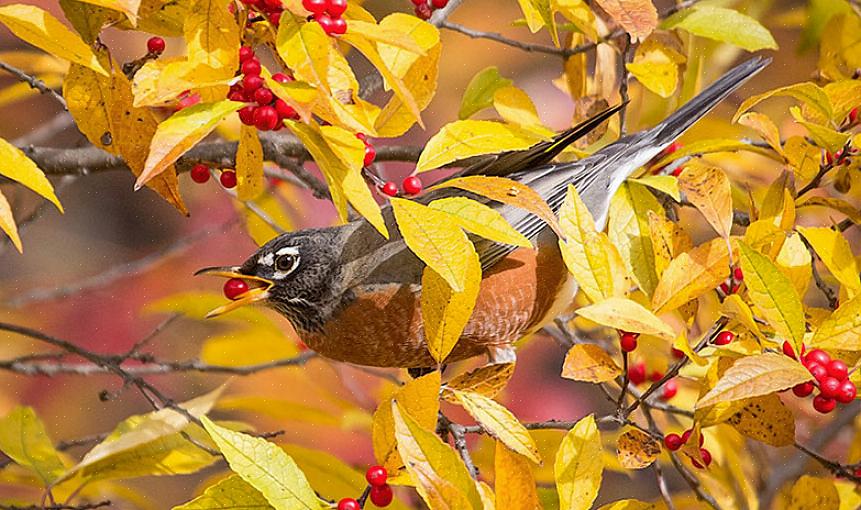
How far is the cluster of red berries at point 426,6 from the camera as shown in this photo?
61.4 inches

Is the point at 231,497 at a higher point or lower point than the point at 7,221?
lower

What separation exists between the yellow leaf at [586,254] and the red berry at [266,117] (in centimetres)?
34

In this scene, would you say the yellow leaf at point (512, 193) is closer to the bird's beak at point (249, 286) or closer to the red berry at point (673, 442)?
the red berry at point (673, 442)

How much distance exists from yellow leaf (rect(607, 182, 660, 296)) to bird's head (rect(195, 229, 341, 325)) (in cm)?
55

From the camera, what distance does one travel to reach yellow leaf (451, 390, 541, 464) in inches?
42.4

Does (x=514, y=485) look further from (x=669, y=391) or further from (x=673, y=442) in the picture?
(x=669, y=391)

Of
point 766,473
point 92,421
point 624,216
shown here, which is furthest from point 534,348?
point 624,216

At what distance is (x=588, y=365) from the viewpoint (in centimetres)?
118

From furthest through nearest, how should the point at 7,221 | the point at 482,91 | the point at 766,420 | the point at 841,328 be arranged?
the point at 482,91 → the point at 766,420 → the point at 841,328 → the point at 7,221

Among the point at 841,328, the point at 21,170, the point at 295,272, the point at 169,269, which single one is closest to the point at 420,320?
the point at 295,272

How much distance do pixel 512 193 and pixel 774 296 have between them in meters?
0.29

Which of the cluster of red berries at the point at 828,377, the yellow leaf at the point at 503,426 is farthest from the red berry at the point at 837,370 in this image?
the yellow leaf at the point at 503,426

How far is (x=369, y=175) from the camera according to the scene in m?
1.32

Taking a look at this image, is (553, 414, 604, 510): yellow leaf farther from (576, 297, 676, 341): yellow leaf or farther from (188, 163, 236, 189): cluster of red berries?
(188, 163, 236, 189): cluster of red berries
